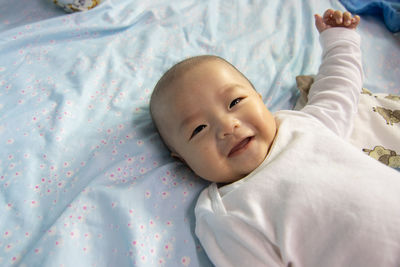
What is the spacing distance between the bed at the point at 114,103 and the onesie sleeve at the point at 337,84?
0.38 ft

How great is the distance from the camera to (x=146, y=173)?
91 cm

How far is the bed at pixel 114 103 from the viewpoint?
783mm

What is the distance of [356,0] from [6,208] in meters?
1.73

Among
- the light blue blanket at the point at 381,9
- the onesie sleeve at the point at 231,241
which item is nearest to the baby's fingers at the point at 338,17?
the light blue blanket at the point at 381,9

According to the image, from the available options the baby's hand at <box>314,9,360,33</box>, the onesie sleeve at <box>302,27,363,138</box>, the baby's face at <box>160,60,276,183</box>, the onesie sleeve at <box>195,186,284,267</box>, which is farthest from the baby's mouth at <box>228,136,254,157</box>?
the baby's hand at <box>314,9,360,33</box>

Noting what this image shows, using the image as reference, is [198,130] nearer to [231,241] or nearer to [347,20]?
[231,241]

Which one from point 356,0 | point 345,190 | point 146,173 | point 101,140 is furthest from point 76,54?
point 356,0

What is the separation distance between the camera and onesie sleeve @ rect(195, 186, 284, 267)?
73 cm

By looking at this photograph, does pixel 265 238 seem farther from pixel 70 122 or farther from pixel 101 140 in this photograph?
pixel 70 122

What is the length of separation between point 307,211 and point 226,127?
0.90 feet

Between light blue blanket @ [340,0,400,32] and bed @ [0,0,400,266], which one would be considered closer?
bed @ [0,0,400,266]

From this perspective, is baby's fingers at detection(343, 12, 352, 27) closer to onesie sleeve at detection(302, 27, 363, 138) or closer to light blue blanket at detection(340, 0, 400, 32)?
onesie sleeve at detection(302, 27, 363, 138)

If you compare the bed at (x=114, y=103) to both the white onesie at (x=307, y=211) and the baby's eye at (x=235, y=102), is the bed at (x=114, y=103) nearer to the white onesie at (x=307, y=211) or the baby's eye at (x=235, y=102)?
the white onesie at (x=307, y=211)

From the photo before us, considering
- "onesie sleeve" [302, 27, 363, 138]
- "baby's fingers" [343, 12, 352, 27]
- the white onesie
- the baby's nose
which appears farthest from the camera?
"baby's fingers" [343, 12, 352, 27]
